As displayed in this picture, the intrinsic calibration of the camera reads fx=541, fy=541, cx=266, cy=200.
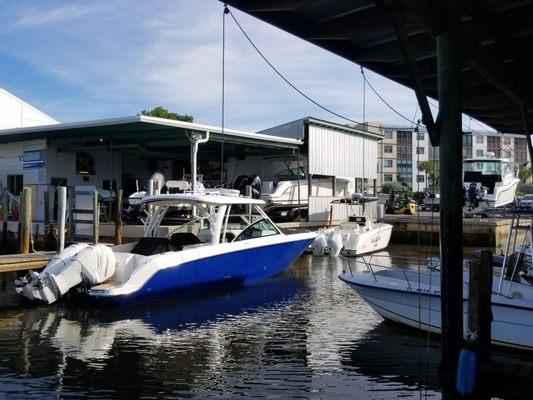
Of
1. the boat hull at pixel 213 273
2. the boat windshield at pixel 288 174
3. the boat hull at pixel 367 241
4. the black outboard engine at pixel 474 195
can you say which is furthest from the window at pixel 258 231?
the black outboard engine at pixel 474 195

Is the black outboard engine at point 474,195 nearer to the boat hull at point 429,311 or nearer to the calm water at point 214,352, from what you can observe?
the calm water at point 214,352

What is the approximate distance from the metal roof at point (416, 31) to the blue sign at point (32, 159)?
18770 mm

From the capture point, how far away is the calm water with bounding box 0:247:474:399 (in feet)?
20.2

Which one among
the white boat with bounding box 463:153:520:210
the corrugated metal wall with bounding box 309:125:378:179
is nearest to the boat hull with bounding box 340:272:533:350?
the corrugated metal wall with bounding box 309:125:378:179

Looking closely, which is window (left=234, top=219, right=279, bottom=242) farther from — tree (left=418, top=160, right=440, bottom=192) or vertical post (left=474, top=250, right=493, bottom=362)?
vertical post (left=474, top=250, right=493, bottom=362)

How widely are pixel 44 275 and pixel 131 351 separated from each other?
3.52 m

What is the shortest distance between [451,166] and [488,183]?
22.9 meters

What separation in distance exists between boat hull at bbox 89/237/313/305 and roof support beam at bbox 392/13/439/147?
6.55 meters

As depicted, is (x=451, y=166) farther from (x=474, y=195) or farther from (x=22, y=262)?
(x=474, y=195)

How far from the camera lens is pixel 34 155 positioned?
2300 cm

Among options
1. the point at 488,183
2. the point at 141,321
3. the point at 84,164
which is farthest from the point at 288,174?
the point at 141,321

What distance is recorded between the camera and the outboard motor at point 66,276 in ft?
33.0

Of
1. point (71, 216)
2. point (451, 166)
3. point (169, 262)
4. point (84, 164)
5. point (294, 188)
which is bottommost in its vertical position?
point (169, 262)

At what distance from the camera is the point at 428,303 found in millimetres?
8062
